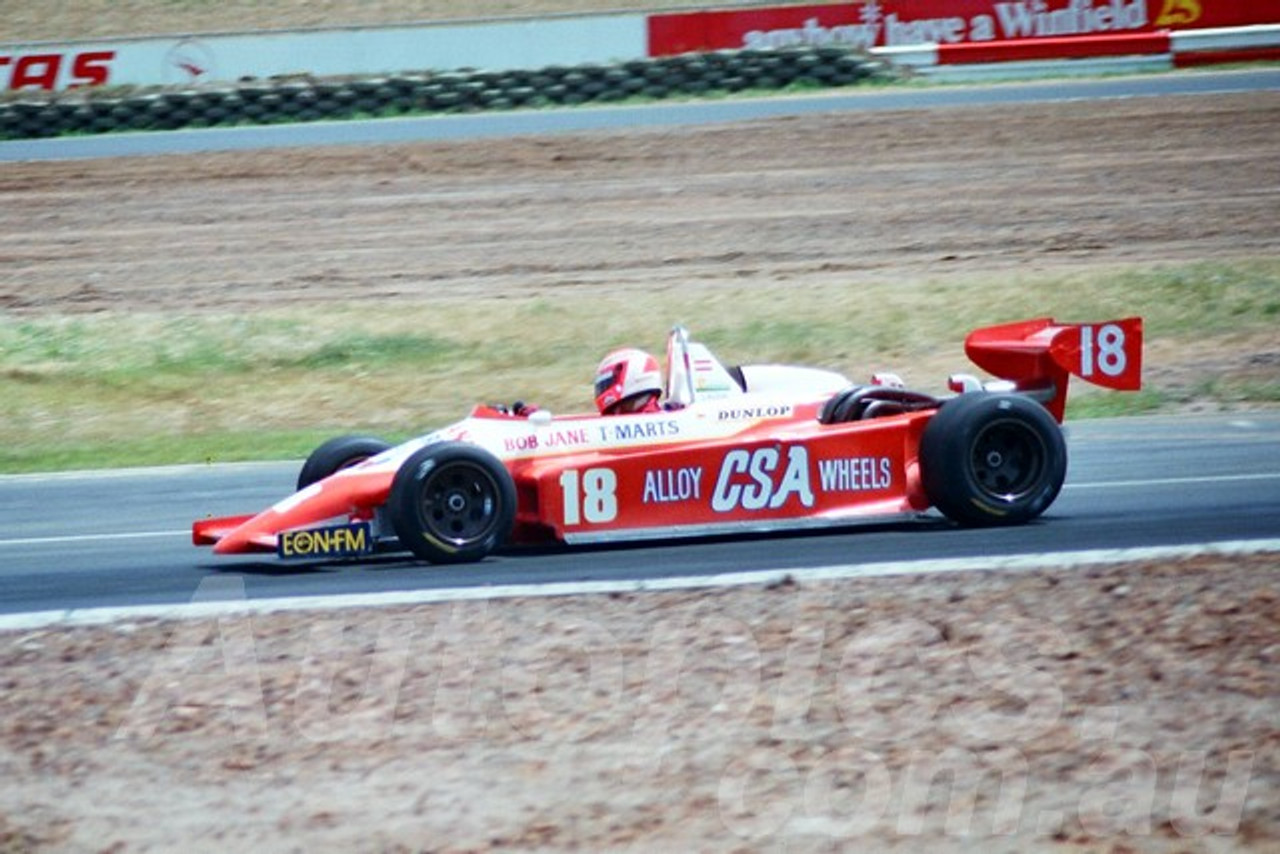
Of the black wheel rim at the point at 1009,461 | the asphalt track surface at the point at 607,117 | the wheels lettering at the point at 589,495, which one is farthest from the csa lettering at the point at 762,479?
the asphalt track surface at the point at 607,117

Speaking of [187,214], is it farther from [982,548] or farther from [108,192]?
[982,548]

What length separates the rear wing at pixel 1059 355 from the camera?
35.3 ft

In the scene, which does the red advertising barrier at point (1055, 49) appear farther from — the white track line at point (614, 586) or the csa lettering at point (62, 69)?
the white track line at point (614, 586)

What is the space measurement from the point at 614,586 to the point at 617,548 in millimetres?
1541

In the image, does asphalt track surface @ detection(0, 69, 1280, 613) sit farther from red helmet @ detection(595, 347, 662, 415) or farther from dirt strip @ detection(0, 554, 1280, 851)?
dirt strip @ detection(0, 554, 1280, 851)

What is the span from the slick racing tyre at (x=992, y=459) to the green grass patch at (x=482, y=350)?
16.0 ft

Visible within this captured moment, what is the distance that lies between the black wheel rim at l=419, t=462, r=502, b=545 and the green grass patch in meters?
5.03

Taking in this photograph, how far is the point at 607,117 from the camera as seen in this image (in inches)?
1044

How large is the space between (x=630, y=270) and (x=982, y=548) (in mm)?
10819

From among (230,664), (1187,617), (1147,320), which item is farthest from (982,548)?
(1147,320)

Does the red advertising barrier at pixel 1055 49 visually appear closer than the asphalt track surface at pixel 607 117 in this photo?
No

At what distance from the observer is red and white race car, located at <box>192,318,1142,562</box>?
32.1 feet

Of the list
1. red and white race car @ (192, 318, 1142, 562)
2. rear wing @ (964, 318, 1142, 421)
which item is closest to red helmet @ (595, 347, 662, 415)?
red and white race car @ (192, 318, 1142, 562)

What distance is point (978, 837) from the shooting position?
5742 millimetres
